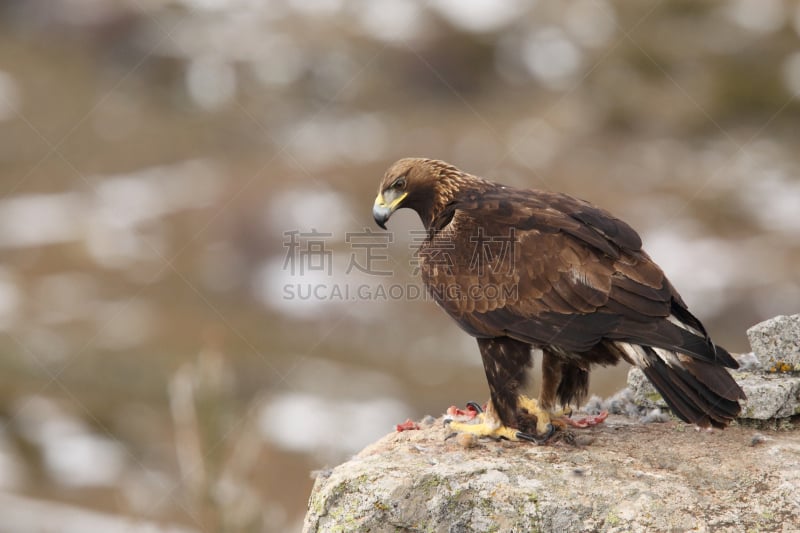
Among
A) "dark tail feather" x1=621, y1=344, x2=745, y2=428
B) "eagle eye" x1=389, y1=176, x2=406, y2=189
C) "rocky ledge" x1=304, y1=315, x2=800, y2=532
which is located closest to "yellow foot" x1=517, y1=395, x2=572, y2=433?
"rocky ledge" x1=304, y1=315, x2=800, y2=532

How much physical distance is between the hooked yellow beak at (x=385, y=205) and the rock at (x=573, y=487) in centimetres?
236

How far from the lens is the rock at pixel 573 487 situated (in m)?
6.79

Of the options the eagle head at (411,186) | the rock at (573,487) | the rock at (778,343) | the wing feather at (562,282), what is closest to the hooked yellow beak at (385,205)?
the eagle head at (411,186)

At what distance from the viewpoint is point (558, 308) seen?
7.89 metres

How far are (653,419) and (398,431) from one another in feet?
7.24

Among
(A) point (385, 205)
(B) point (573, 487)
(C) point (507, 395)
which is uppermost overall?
(A) point (385, 205)

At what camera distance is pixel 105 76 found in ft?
326

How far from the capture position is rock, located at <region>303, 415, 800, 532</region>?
6785 mm

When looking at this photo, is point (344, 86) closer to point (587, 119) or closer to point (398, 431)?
point (587, 119)

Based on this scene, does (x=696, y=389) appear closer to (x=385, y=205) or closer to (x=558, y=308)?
(x=558, y=308)

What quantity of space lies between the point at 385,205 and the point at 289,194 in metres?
54.6

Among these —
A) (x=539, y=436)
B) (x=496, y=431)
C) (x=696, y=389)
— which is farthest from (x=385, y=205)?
(x=696, y=389)

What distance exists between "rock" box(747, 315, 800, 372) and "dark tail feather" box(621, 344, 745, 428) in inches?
47.8

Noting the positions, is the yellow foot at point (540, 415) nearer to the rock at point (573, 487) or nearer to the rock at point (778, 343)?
the rock at point (573, 487)
